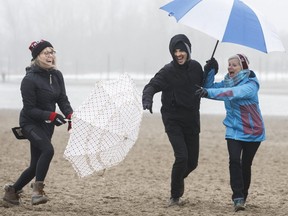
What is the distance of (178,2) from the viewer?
7.17 metres

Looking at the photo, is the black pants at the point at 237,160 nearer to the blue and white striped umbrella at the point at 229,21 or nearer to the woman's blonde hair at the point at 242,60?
the woman's blonde hair at the point at 242,60

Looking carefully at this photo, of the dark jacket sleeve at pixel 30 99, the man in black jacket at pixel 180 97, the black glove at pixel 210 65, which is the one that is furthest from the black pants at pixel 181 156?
the dark jacket sleeve at pixel 30 99

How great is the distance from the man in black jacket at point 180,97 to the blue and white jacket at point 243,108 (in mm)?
264

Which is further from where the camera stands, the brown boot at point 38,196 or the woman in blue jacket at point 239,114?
the woman in blue jacket at point 239,114

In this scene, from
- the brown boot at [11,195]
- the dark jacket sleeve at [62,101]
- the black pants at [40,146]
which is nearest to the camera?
the black pants at [40,146]

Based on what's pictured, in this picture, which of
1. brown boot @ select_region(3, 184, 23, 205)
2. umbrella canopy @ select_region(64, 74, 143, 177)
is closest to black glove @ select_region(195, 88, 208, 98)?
umbrella canopy @ select_region(64, 74, 143, 177)

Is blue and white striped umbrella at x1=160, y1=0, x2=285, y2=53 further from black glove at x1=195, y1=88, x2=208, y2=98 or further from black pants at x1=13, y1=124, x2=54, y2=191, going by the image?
black pants at x1=13, y1=124, x2=54, y2=191

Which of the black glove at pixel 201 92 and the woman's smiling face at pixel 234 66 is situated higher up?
the woman's smiling face at pixel 234 66

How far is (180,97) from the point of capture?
282 inches

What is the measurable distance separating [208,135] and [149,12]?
11938cm

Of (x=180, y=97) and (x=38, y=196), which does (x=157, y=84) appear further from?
(x=38, y=196)

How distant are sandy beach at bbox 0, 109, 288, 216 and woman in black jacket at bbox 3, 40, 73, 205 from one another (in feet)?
1.30

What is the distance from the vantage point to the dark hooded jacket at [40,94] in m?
6.71

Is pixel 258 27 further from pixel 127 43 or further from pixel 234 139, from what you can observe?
pixel 127 43
